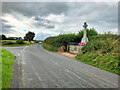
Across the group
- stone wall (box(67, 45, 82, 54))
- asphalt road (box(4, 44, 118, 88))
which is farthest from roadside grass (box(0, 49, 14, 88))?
stone wall (box(67, 45, 82, 54))

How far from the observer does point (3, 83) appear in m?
3.35

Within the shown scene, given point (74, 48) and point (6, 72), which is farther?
point (74, 48)

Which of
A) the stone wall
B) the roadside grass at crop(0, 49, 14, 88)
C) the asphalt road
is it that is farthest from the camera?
the stone wall

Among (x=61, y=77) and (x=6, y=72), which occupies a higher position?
(x=6, y=72)

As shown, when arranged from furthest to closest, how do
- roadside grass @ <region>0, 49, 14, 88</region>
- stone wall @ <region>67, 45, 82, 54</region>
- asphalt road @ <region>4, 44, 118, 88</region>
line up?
1. stone wall @ <region>67, 45, 82, 54</region>
2. asphalt road @ <region>4, 44, 118, 88</region>
3. roadside grass @ <region>0, 49, 14, 88</region>

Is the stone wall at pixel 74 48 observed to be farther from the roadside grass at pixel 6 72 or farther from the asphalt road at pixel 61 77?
the roadside grass at pixel 6 72

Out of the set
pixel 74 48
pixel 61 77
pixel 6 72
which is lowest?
pixel 61 77

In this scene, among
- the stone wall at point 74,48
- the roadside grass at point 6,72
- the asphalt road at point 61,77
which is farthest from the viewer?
the stone wall at point 74,48

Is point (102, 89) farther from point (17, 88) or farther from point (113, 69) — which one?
point (17, 88)

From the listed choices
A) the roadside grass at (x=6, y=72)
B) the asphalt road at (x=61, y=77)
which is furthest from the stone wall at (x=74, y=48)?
the roadside grass at (x=6, y=72)

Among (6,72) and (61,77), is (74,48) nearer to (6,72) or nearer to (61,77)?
(61,77)

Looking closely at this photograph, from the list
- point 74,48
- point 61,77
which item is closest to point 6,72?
point 61,77

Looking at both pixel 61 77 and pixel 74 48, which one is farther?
pixel 74 48

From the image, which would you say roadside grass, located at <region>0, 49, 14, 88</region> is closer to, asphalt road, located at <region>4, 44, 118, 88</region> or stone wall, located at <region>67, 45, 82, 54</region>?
asphalt road, located at <region>4, 44, 118, 88</region>
